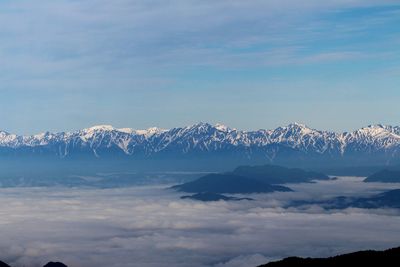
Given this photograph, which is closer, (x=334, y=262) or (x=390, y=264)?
(x=390, y=264)

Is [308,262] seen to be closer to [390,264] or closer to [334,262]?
[334,262]

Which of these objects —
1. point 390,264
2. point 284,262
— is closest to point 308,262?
point 284,262

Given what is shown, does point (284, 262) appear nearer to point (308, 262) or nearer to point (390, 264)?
point (308, 262)

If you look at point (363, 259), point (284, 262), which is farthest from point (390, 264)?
point (284, 262)
